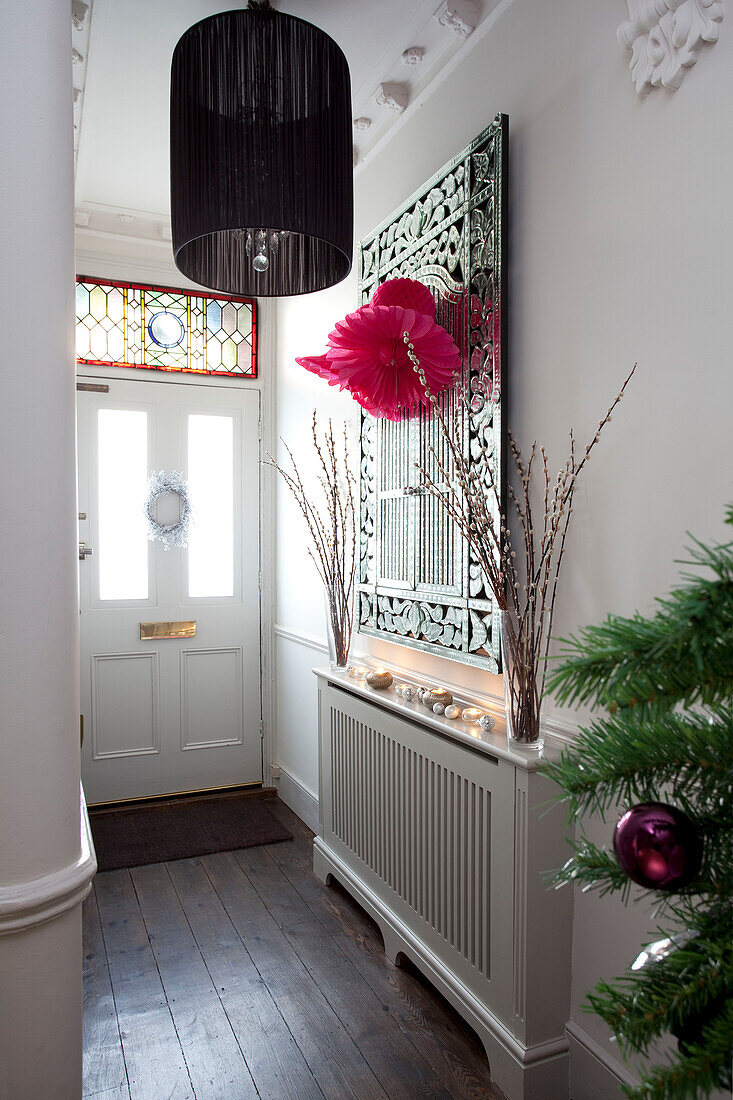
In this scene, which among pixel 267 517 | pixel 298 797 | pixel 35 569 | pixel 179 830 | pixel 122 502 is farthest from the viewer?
pixel 267 517

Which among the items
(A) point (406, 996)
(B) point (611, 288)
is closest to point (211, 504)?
(A) point (406, 996)

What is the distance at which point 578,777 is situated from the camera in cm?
66

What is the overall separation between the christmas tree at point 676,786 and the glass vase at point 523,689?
1089mm

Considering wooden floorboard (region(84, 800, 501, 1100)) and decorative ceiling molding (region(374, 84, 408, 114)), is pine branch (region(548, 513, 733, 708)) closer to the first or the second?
wooden floorboard (region(84, 800, 501, 1100))

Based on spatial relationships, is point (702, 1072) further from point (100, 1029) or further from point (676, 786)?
point (100, 1029)

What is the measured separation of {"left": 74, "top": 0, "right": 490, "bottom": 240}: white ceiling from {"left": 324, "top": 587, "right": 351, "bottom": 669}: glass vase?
5.86ft

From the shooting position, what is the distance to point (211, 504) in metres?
4.02

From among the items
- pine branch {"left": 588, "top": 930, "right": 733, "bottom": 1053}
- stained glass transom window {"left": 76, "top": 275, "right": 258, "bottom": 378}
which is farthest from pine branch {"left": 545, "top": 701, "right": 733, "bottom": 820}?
stained glass transom window {"left": 76, "top": 275, "right": 258, "bottom": 378}

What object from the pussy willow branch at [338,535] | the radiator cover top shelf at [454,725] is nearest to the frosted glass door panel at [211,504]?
the pussy willow branch at [338,535]

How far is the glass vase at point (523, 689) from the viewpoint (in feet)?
5.81

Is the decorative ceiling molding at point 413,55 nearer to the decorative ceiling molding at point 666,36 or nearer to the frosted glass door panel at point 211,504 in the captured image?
the decorative ceiling molding at point 666,36

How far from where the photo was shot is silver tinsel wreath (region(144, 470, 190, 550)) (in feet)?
12.7

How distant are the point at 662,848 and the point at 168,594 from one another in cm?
359

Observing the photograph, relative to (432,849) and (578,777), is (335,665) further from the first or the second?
(578,777)
